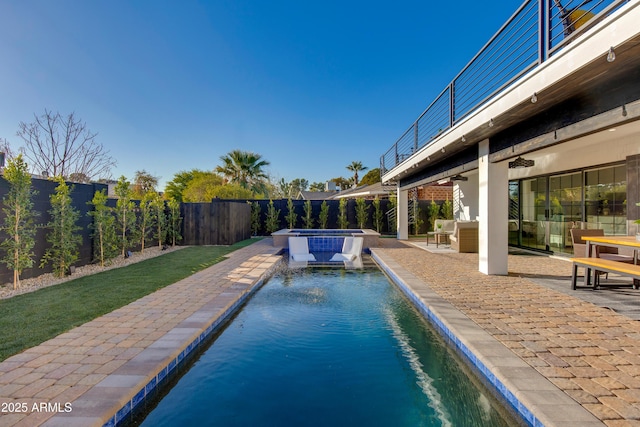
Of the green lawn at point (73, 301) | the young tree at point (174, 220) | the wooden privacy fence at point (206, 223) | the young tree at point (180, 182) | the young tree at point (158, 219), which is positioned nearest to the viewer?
the green lawn at point (73, 301)

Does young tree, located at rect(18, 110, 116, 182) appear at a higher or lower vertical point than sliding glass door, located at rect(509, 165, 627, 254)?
higher

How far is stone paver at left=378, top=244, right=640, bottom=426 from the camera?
2383 millimetres

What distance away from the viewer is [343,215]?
1758 cm

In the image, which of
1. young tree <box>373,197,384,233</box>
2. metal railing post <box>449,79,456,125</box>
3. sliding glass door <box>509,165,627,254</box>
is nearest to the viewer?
metal railing post <box>449,79,456,125</box>

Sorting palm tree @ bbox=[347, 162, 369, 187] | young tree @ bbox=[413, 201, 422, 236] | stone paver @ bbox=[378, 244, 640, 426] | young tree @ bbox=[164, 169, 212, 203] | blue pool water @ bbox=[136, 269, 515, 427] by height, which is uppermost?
palm tree @ bbox=[347, 162, 369, 187]

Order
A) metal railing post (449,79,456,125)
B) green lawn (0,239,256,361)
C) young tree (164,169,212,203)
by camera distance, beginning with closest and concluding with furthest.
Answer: green lawn (0,239,256,361) < metal railing post (449,79,456,125) < young tree (164,169,212,203)

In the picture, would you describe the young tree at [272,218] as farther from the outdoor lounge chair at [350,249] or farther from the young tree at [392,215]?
the outdoor lounge chair at [350,249]

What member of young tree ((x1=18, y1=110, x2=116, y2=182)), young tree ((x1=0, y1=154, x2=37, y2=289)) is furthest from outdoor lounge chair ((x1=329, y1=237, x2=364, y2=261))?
young tree ((x1=18, y1=110, x2=116, y2=182))

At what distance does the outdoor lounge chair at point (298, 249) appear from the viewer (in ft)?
34.9

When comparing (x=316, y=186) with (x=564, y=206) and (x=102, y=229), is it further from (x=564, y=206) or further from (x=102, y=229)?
(x=102, y=229)

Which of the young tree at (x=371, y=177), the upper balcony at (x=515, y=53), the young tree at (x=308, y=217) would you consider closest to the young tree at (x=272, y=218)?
the young tree at (x=308, y=217)

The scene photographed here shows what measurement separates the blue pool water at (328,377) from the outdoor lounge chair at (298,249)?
5.40m

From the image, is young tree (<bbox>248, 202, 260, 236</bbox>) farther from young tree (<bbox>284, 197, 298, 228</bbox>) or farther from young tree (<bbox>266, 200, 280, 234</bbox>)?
young tree (<bbox>284, 197, 298, 228</bbox>)

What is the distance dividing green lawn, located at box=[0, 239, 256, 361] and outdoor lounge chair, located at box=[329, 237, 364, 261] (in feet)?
14.4
